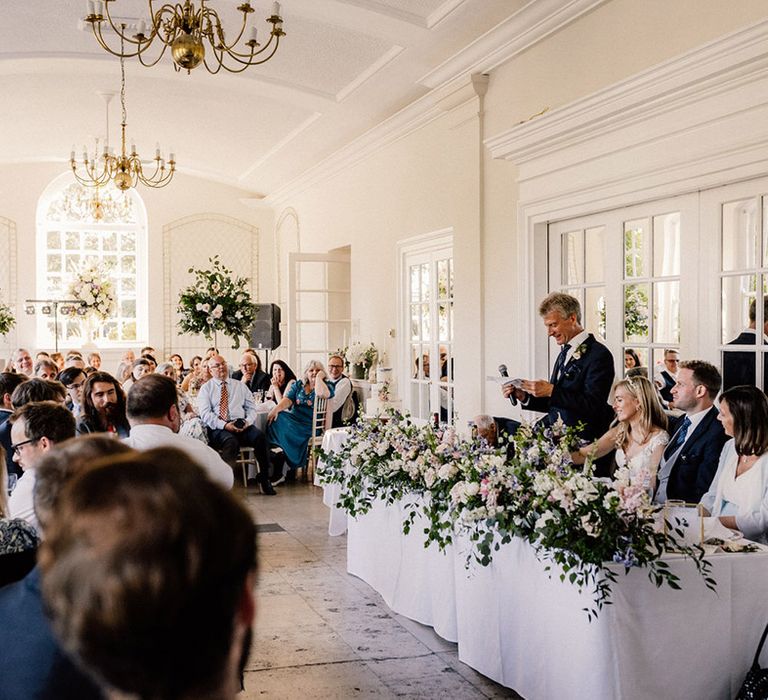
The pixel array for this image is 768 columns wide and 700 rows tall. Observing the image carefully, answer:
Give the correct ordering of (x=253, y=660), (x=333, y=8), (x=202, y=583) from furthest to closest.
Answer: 1. (x=333, y=8)
2. (x=253, y=660)
3. (x=202, y=583)

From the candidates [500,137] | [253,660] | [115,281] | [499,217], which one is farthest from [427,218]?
[115,281]

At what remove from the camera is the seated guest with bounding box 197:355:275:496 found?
8859 millimetres

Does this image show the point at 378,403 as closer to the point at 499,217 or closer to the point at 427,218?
the point at 427,218

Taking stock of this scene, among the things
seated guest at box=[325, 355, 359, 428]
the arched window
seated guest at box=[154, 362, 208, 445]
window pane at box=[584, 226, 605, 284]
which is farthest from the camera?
the arched window

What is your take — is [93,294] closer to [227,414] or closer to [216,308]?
[216,308]

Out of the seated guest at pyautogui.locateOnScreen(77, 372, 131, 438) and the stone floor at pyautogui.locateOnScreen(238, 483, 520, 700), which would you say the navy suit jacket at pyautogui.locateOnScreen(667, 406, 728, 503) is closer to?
the stone floor at pyautogui.locateOnScreen(238, 483, 520, 700)

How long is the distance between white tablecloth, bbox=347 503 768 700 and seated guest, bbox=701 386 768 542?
0.52 m

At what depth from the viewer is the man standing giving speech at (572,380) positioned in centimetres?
520

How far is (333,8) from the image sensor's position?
22.8ft

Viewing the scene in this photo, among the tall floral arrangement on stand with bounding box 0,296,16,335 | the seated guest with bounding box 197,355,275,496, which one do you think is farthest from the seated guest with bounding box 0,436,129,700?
the tall floral arrangement on stand with bounding box 0,296,16,335

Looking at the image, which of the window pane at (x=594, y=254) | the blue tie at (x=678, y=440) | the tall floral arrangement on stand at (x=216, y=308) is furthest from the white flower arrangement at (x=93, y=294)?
the blue tie at (x=678, y=440)

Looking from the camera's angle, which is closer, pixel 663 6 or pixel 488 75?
pixel 663 6

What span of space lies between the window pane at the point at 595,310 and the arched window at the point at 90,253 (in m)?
10.2

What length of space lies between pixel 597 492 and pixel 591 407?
2087mm
